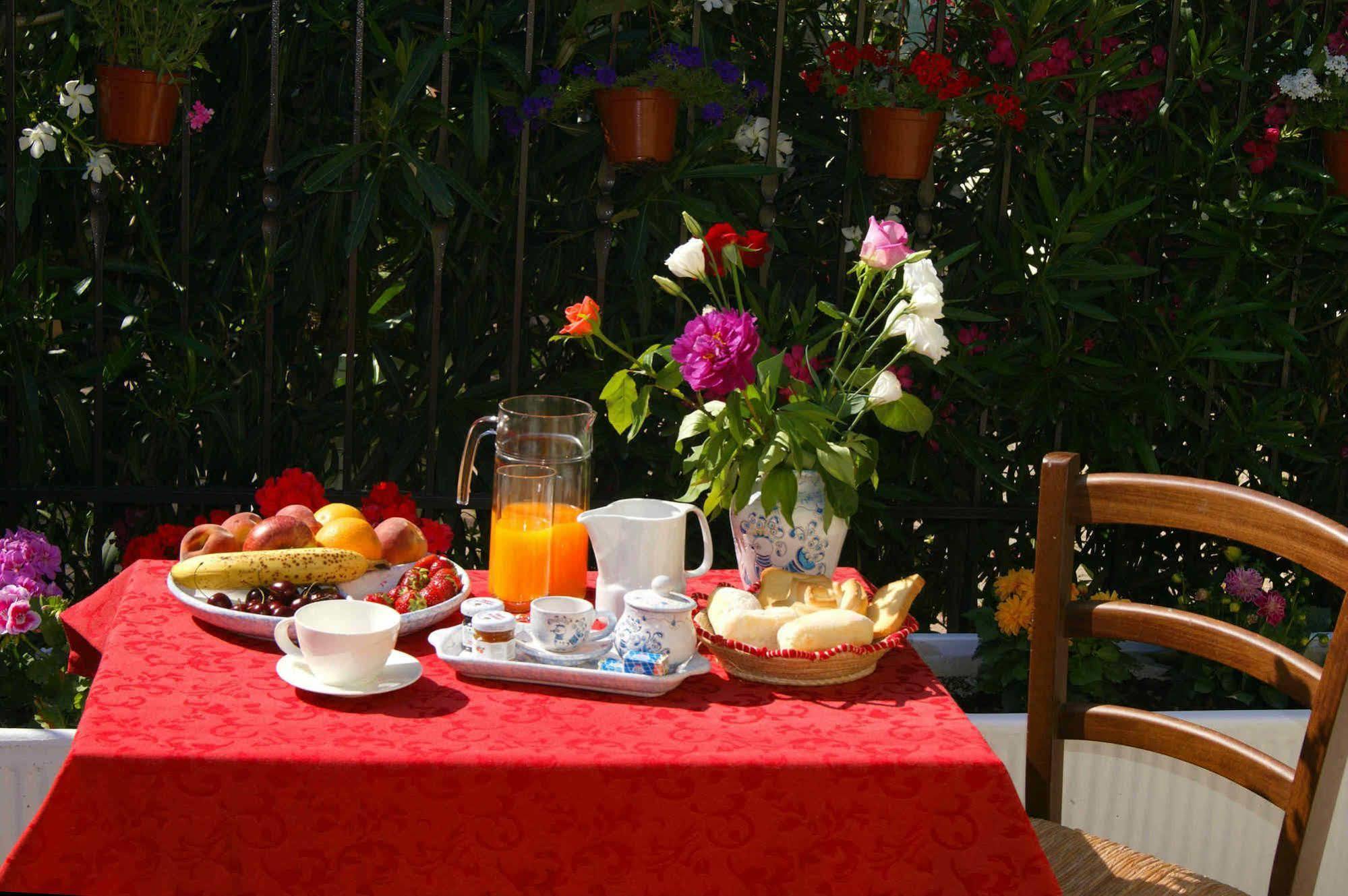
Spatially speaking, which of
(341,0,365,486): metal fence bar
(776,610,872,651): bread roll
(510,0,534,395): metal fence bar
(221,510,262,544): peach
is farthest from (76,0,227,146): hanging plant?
(776,610,872,651): bread roll

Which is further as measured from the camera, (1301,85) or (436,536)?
(1301,85)

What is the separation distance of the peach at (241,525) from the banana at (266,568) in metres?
0.07

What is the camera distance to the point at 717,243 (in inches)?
Answer: 69.5

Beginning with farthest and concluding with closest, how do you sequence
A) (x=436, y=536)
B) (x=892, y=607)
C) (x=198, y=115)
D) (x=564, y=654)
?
1. (x=198, y=115)
2. (x=436, y=536)
3. (x=892, y=607)
4. (x=564, y=654)

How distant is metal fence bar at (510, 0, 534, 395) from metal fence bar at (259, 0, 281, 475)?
410mm

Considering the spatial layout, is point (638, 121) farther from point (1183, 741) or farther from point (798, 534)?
point (1183, 741)

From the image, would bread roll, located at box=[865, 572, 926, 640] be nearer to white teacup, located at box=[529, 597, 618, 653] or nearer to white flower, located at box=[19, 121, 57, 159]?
white teacup, located at box=[529, 597, 618, 653]

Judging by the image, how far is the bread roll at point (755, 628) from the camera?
5.07ft

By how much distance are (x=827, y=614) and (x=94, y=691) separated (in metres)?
0.74

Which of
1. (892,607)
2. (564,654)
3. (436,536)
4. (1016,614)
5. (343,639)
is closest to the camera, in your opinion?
(343,639)

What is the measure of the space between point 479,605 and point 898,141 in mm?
1388

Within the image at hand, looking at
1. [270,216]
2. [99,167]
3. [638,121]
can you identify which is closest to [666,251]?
[638,121]

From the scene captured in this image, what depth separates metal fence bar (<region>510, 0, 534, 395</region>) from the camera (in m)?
2.53

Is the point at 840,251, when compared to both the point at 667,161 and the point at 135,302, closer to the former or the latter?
the point at 667,161
